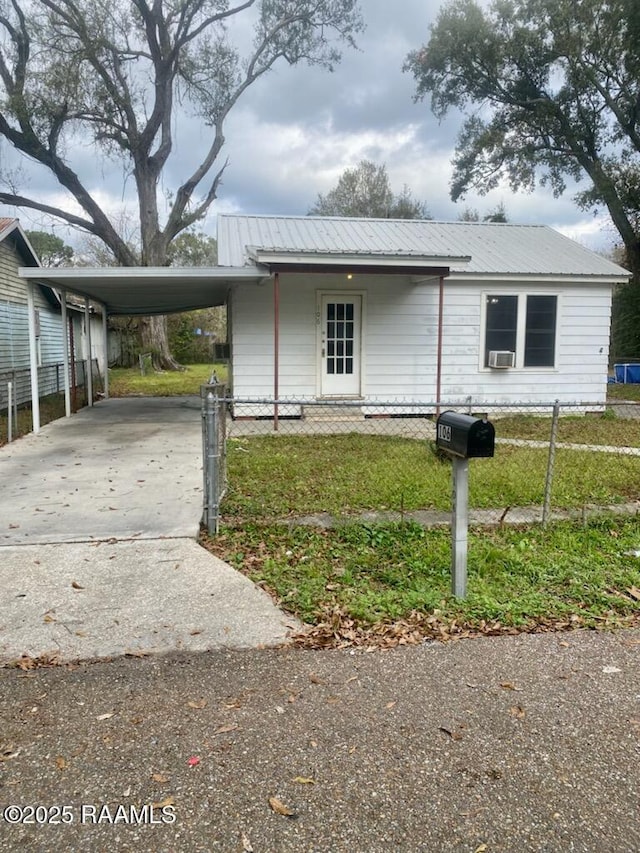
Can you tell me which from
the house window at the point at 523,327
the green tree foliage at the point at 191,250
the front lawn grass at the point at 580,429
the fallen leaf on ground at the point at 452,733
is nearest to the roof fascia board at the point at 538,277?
the house window at the point at 523,327

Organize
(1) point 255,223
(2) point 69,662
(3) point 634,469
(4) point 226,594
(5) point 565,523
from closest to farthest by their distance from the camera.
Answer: (2) point 69,662 < (4) point 226,594 < (5) point 565,523 < (3) point 634,469 < (1) point 255,223

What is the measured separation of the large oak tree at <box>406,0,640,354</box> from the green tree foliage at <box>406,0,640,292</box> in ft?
0.12

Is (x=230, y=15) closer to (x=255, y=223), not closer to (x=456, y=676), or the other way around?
(x=255, y=223)

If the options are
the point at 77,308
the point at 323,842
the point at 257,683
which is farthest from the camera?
the point at 77,308

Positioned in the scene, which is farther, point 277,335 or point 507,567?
point 277,335

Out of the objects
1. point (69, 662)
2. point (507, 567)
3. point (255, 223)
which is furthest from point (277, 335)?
point (69, 662)

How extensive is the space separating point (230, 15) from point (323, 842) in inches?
1082

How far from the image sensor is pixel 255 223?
12398mm

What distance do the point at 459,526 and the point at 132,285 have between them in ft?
28.7

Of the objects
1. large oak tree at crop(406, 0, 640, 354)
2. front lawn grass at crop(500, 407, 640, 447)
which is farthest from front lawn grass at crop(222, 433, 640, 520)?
large oak tree at crop(406, 0, 640, 354)

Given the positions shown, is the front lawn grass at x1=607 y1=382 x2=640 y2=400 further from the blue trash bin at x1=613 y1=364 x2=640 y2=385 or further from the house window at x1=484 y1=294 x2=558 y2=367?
the house window at x1=484 y1=294 x2=558 y2=367

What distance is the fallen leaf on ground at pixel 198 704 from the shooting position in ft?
7.72

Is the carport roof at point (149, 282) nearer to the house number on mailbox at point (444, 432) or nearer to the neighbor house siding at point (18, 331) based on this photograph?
the neighbor house siding at point (18, 331)

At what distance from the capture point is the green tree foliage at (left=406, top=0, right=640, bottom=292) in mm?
21078
